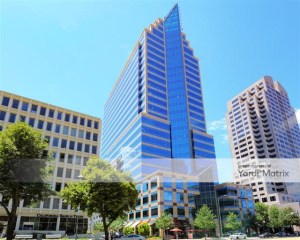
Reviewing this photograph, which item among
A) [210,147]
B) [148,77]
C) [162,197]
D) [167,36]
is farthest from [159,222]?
[167,36]

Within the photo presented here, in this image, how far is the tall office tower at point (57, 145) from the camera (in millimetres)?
→ 47625

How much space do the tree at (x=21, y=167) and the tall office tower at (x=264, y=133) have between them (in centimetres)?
12124

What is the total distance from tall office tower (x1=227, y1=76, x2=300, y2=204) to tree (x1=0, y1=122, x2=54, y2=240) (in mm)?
121242

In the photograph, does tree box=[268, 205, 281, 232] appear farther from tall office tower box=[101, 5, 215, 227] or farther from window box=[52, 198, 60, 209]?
window box=[52, 198, 60, 209]

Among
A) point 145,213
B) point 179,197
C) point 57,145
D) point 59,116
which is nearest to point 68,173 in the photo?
point 57,145

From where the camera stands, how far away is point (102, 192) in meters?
30.8

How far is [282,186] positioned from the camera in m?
136

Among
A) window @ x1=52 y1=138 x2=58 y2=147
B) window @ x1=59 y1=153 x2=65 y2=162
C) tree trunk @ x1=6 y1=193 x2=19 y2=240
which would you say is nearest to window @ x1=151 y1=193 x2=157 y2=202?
window @ x1=59 y1=153 x2=65 y2=162

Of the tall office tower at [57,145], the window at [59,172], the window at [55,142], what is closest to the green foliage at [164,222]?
the tall office tower at [57,145]

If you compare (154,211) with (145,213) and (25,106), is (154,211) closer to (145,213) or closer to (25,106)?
(145,213)

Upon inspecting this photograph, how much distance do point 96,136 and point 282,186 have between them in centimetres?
11439

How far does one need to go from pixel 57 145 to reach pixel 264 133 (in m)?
132

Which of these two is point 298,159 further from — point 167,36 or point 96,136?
point 96,136

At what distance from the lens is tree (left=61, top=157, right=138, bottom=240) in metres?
31.0
